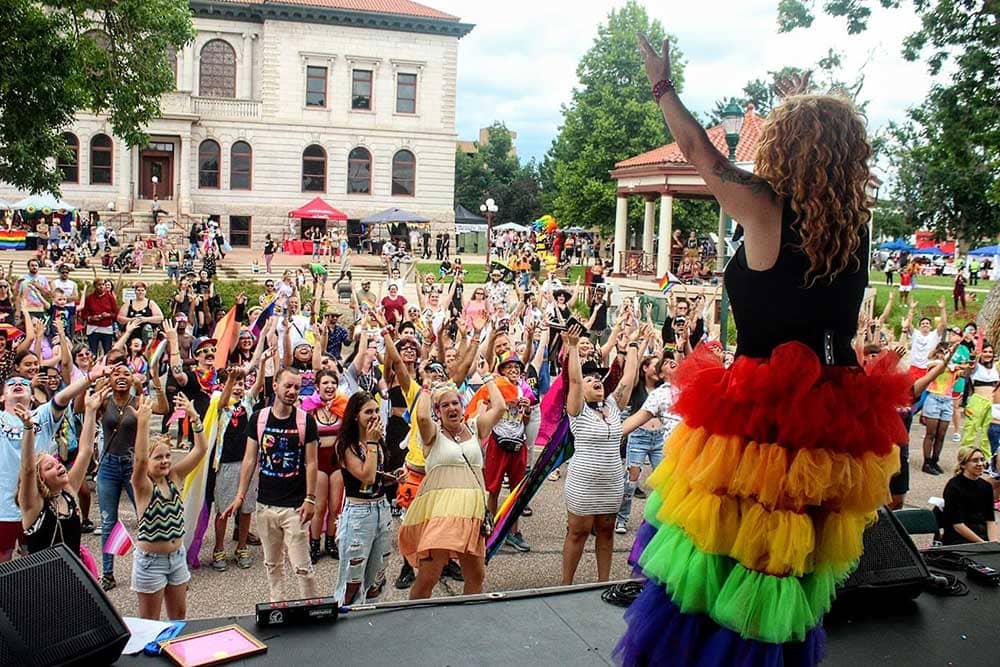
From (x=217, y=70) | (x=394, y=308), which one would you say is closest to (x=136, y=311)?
(x=394, y=308)

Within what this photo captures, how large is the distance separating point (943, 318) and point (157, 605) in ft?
32.5

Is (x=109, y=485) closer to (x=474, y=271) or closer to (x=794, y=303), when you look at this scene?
(x=794, y=303)

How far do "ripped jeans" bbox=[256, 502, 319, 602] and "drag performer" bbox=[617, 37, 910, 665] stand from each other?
11.7ft

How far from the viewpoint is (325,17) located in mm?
41812

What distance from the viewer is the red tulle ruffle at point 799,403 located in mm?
2305

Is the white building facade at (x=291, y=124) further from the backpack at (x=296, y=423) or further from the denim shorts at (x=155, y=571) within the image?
the denim shorts at (x=155, y=571)

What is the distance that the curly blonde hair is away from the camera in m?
2.33

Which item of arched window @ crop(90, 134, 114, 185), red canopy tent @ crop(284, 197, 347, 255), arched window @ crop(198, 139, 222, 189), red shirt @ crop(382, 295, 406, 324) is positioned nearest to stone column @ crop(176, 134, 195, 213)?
arched window @ crop(198, 139, 222, 189)

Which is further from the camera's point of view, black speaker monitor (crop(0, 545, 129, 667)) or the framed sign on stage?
the framed sign on stage

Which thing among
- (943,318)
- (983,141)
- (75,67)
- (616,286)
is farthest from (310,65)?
(943,318)

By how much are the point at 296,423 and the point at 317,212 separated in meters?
34.2

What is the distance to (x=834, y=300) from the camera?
2.40m

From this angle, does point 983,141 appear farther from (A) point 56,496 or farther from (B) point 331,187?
(B) point 331,187

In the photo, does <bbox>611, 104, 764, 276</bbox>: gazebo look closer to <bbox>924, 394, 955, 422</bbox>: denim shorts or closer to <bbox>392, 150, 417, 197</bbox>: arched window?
<bbox>924, 394, 955, 422</bbox>: denim shorts
